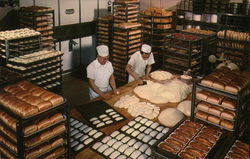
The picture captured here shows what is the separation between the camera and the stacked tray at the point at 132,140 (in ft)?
9.88

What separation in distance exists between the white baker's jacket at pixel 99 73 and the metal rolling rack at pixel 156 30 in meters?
4.58

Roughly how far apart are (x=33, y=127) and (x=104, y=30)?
7118mm

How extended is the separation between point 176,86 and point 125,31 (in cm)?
394

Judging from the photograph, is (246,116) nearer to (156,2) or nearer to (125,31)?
(125,31)

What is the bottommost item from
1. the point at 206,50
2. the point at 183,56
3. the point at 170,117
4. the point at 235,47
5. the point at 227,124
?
the point at 170,117

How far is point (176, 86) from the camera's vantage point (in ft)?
14.6

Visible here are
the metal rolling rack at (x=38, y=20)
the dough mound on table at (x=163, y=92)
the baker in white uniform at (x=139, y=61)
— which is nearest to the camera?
the dough mound on table at (x=163, y=92)

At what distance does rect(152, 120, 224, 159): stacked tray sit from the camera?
99.0 inches

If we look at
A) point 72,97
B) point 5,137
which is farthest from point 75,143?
point 72,97

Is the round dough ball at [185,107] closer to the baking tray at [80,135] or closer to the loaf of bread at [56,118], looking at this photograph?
the baking tray at [80,135]

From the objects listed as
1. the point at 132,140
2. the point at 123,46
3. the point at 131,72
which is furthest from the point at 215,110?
the point at 123,46

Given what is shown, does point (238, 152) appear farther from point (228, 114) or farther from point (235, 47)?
point (235, 47)

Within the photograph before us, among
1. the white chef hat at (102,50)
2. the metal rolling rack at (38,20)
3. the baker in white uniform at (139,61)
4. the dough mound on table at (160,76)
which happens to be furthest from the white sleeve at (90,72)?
the metal rolling rack at (38,20)

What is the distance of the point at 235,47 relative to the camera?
5.95 m
